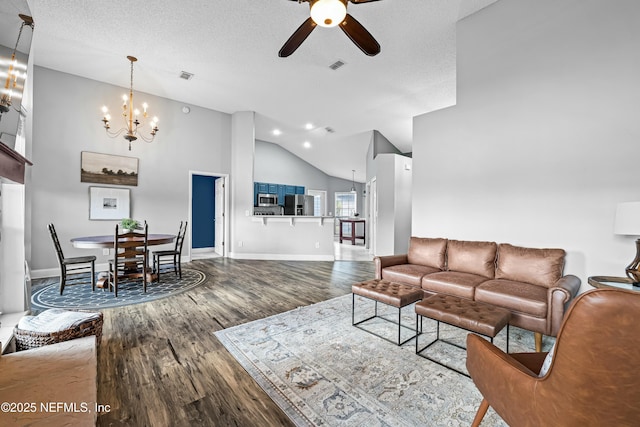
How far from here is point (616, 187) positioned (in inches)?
95.5

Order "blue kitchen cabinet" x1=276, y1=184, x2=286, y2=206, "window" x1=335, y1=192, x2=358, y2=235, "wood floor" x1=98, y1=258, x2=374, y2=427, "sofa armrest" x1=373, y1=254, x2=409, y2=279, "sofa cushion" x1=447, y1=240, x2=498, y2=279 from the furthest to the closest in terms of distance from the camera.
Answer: "window" x1=335, y1=192, x2=358, y2=235
"blue kitchen cabinet" x1=276, y1=184, x2=286, y2=206
"sofa armrest" x1=373, y1=254, x2=409, y2=279
"sofa cushion" x1=447, y1=240, x2=498, y2=279
"wood floor" x1=98, y1=258, x2=374, y2=427

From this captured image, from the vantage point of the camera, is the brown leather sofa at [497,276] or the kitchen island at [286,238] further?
the kitchen island at [286,238]

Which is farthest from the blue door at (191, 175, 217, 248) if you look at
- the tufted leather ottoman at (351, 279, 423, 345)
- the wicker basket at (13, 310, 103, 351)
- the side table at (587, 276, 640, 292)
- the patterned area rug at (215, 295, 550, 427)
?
the side table at (587, 276, 640, 292)

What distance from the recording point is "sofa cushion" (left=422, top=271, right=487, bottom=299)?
2674 millimetres

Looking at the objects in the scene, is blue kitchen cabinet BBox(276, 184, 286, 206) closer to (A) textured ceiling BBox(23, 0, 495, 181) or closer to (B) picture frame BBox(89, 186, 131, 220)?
(A) textured ceiling BBox(23, 0, 495, 181)

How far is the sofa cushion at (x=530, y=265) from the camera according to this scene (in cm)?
256

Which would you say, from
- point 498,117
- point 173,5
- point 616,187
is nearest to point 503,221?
point 616,187

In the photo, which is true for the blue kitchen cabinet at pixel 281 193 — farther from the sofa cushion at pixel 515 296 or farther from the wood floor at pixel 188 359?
the sofa cushion at pixel 515 296

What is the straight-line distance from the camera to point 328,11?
1.92 metres

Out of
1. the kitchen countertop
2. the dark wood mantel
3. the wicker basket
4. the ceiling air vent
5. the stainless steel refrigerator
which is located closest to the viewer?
the dark wood mantel

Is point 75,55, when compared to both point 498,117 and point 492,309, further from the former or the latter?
point 492,309

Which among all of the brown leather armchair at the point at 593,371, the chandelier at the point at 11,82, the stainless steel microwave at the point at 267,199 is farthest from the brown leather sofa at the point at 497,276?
the stainless steel microwave at the point at 267,199

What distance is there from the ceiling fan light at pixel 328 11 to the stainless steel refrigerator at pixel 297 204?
6.91 metres

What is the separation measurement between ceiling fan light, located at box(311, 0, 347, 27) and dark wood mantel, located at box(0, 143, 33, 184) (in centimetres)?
202
